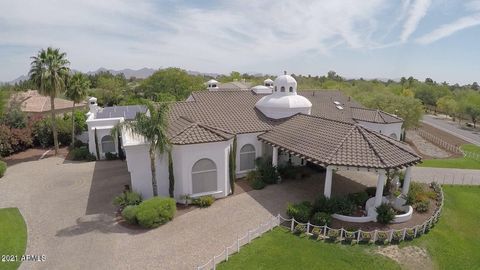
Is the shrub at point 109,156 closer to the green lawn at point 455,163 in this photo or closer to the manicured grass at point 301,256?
the manicured grass at point 301,256

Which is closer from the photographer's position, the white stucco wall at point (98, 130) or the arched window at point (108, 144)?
the white stucco wall at point (98, 130)

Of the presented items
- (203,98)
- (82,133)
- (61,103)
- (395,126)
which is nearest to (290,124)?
(203,98)

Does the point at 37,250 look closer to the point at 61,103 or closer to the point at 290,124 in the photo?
the point at 290,124

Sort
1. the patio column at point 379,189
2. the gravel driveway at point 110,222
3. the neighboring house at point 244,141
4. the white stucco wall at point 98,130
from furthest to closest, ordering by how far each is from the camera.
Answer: the white stucco wall at point 98,130, the neighboring house at point 244,141, the patio column at point 379,189, the gravel driveway at point 110,222

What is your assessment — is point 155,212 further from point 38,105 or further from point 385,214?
point 38,105

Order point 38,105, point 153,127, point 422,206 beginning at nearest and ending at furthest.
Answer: point 153,127 → point 422,206 → point 38,105

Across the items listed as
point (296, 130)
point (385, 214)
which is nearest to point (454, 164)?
point (296, 130)

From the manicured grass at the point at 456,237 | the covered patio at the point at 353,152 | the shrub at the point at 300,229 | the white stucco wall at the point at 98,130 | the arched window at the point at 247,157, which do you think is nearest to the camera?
the manicured grass at the point at 456,237

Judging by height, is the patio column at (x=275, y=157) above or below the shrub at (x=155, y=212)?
above

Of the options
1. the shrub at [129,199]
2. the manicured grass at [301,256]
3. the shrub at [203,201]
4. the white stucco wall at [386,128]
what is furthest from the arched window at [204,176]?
the white stucco wall at [386,128]
